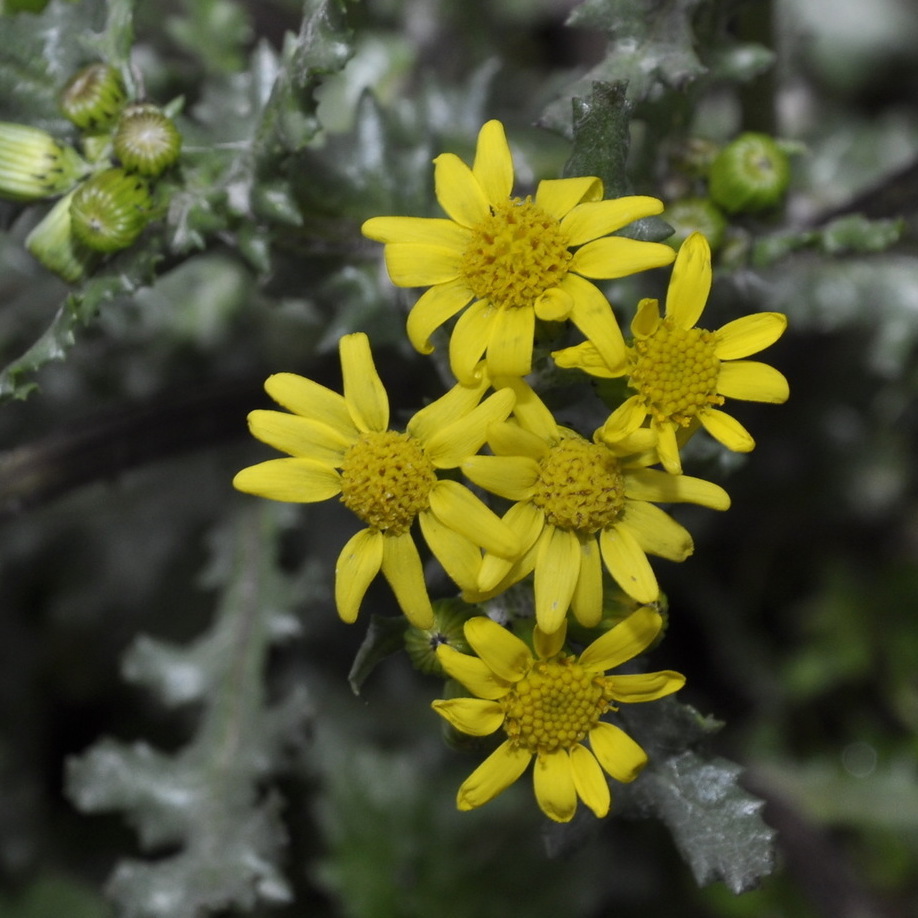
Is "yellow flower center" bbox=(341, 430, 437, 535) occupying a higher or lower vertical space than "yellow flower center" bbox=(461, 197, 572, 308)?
lower

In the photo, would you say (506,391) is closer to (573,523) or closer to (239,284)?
(573,523)

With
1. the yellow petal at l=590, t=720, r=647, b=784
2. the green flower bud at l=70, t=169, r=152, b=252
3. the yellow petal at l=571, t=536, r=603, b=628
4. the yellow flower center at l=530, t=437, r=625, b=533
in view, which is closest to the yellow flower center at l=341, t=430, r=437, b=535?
the yellow flower center at l=530, t=437, r=625, b=533

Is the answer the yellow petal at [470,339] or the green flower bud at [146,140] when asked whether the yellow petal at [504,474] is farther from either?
the green flower bud at [146,140]

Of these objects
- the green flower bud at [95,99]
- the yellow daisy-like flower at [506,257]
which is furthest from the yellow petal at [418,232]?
the green flower bud at [95,99]

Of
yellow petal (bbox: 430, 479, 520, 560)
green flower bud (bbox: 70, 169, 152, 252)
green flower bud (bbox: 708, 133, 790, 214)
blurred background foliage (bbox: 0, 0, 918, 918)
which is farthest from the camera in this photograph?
blurred background foliage (bbox: 0, 0, 918, 918)

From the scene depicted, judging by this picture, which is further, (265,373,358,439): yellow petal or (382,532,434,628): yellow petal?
(265,373,358,439): yellow petal

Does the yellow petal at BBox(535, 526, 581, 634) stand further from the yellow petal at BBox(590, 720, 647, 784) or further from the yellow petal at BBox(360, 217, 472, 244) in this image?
the yellow petal at BBox(360, 217, 472, 244)
